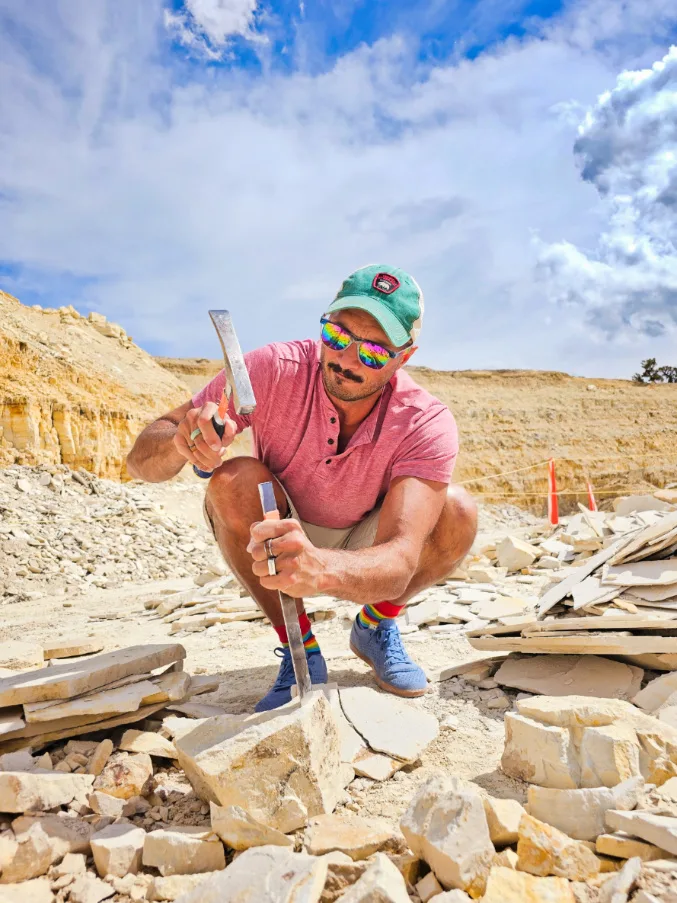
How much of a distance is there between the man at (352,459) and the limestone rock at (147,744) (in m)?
0.39

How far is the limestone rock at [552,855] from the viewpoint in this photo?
1192 millimetres

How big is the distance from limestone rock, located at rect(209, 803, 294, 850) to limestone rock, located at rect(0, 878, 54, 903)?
14.4 inches

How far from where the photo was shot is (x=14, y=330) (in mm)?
14094

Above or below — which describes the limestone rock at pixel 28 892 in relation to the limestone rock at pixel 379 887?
below

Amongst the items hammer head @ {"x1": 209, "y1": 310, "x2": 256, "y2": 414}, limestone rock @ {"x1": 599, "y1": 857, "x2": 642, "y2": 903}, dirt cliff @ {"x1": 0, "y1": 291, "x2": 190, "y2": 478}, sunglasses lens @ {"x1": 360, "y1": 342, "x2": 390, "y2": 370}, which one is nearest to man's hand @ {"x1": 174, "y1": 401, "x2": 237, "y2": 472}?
hammer head @ {"x1": 209, "y1": 310, "x2": 256, "y2": 414}

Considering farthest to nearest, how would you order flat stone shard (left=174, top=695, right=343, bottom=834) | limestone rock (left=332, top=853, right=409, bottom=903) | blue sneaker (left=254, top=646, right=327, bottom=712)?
blue sneaker (left=254, top=646, right=327, bottom=712) → flat stone shard (left=174, top=695, right=343, bottom=834) → limestone rock (left=332, top=853, right=409, bottom=903)

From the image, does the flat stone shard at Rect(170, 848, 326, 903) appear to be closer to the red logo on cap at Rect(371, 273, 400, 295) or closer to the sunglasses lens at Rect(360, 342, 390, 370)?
the sunglasses lens at Rect(360, 342, 390, 370)

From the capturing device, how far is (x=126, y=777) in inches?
65.7

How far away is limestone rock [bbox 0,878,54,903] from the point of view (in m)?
1.24

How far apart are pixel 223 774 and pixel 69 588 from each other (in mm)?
6711

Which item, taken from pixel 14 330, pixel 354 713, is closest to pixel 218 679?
pixel 354 713

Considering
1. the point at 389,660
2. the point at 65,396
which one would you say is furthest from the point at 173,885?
the point at 65,396

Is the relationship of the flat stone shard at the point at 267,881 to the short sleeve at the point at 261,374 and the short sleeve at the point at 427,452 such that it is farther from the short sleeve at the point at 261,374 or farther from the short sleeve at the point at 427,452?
the short sleeve at the point at 261,374

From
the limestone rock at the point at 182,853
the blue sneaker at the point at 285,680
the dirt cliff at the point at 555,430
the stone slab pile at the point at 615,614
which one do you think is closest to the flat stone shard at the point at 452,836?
the limestone rock at the point at 182,853
